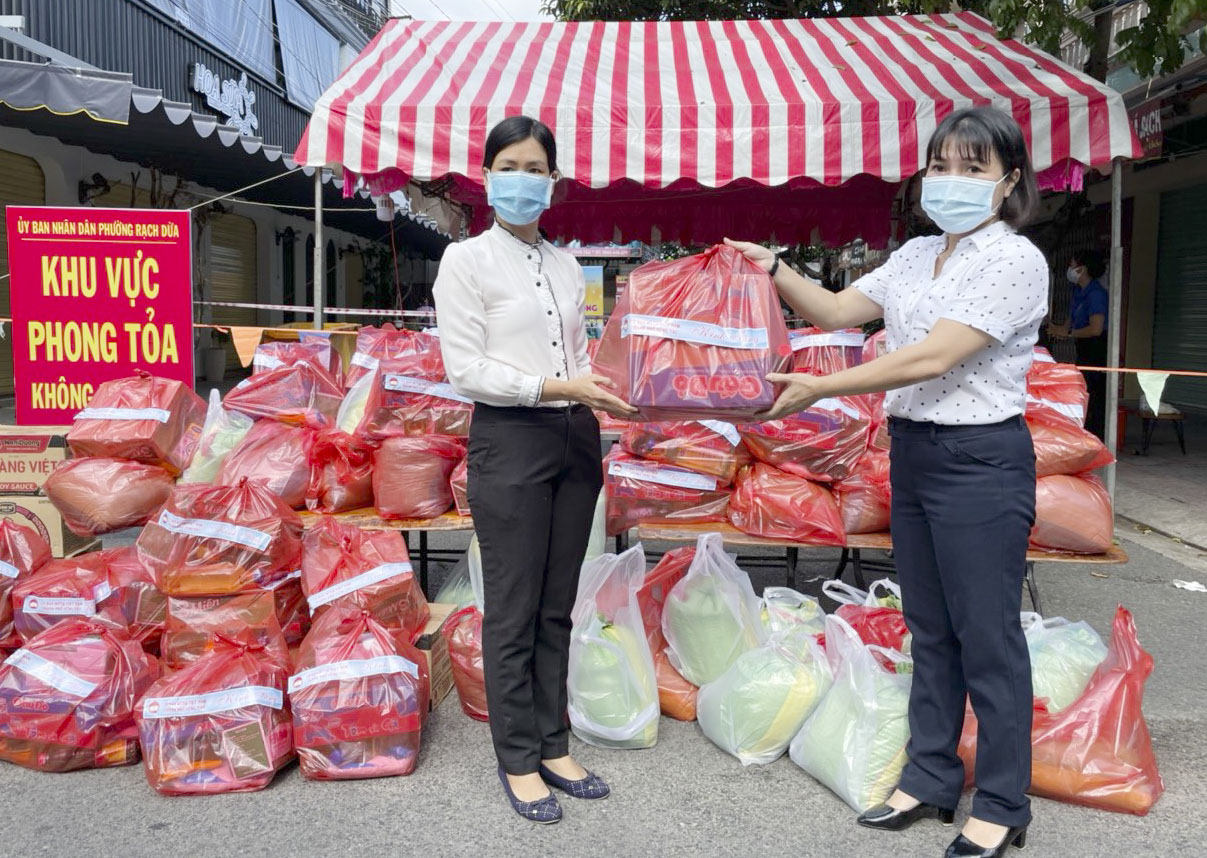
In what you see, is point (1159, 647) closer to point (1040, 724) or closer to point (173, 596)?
point (1040, 724)

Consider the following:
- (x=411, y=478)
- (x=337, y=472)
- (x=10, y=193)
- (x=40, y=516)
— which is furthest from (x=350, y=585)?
(x=10, y=193)

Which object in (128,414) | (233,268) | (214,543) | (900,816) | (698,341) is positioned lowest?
(900,816)

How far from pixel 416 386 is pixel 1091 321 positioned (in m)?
6.41

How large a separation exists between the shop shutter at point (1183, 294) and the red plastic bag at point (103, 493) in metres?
10.9

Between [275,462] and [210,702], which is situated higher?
[275,462]

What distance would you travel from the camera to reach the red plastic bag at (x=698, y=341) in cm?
277

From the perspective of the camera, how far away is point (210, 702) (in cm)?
285

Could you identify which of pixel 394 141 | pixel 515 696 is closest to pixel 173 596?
pixel 515 696

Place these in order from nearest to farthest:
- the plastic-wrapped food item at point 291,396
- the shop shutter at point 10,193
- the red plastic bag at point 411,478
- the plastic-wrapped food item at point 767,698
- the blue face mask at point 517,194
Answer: the blue face mask at point 517,194 < the plastic-wrapped food item at point 767,698 < the red plastic bag at point 411,478 < the plastic-wrapped food item at point 291,396 < the shop shutter at point 10,193

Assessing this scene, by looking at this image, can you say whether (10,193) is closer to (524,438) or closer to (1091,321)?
(524,438)

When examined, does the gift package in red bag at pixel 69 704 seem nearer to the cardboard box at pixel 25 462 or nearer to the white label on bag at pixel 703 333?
the cardboard box at pixel 25 462

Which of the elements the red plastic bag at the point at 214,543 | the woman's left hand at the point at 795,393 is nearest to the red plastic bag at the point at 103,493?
the red plastic bag at the point at 214,543

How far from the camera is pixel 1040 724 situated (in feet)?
9.34

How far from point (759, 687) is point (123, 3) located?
13227 mm
